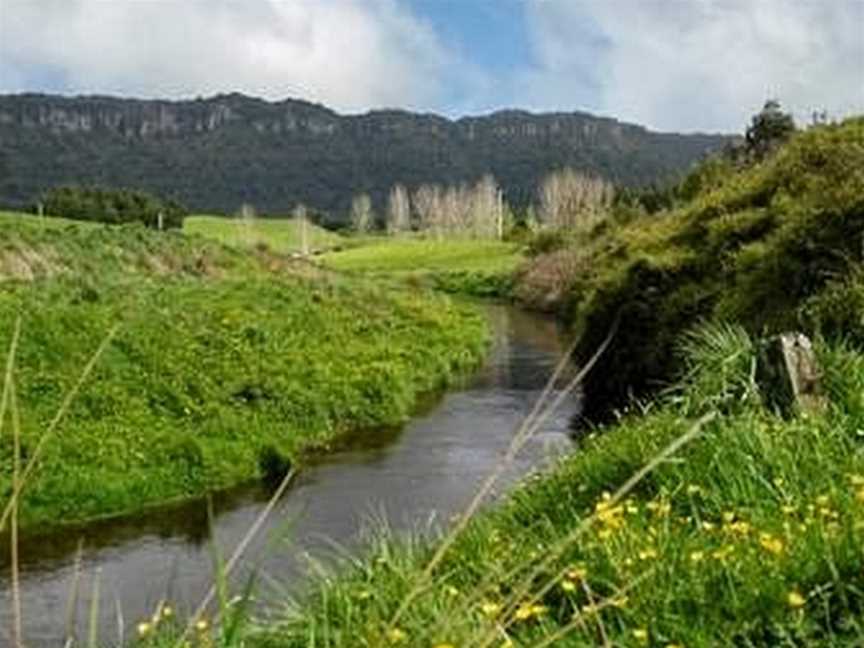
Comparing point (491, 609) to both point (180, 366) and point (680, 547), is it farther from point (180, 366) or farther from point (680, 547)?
point (180, 366)

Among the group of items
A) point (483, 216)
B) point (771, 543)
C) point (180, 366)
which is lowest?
point (771, 543)

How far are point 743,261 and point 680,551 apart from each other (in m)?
19.5

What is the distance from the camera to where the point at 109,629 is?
15.4 meters

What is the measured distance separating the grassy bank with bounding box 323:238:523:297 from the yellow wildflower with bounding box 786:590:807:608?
77.9m

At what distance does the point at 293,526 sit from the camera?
1100 cm

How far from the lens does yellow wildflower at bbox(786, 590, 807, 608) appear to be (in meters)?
5.77

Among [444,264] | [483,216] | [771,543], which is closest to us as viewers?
[771,543]

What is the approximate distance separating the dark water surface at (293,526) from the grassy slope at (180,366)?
100cm

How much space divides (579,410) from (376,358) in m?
9.25

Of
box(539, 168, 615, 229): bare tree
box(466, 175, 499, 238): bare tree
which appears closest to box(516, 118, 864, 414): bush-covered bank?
box(539, 168, 615, 229): bare tree

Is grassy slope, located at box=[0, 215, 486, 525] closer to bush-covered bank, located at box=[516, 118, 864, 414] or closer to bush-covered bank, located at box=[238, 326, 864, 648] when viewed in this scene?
bush-covered bank, located at box=[516, 118, 864, 414]

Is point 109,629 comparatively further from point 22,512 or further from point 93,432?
point 93,432

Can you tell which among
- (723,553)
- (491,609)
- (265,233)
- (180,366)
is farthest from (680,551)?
(265,233)

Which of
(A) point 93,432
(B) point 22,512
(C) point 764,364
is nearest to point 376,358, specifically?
(A) point 93,432
